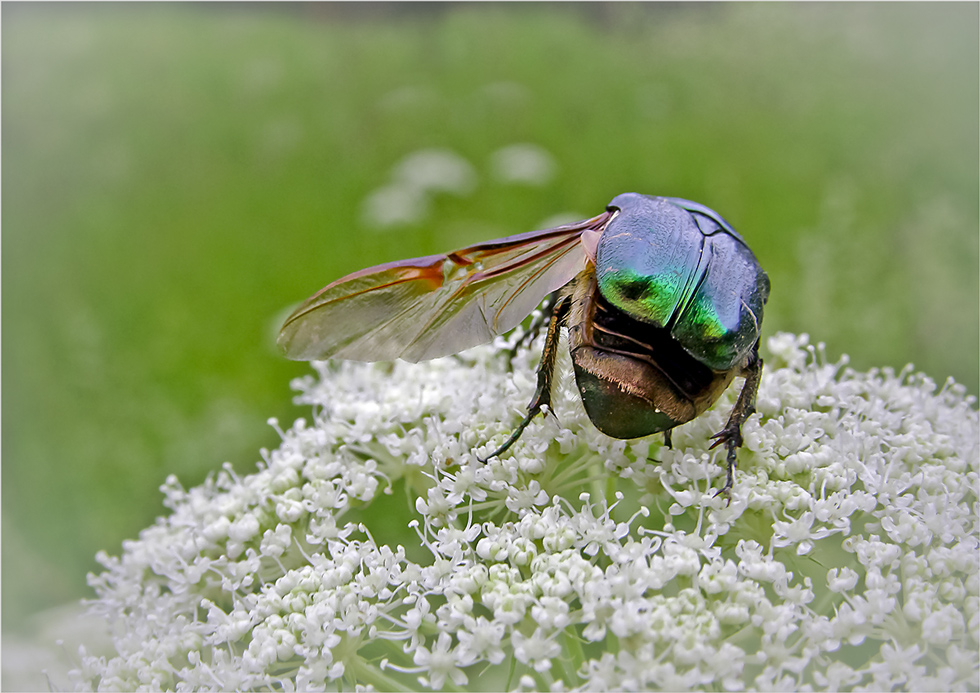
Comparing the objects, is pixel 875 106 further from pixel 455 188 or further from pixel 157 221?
pixel 157 221

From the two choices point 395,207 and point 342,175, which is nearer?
point 395,207

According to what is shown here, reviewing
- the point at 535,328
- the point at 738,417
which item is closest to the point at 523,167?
the point at 535,328

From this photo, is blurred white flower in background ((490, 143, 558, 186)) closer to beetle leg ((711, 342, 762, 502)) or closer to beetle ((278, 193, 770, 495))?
beetle ((278, 193, 770, 495))

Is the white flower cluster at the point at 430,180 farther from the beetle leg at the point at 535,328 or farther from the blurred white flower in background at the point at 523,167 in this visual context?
the beetle leg at the point at 535,328

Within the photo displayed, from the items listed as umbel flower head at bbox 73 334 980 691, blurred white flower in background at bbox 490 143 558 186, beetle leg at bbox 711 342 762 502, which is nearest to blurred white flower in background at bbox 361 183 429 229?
blurred white flower in background at bbox 490 143 558 186

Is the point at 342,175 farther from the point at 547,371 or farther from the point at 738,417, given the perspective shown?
the point at 738,417

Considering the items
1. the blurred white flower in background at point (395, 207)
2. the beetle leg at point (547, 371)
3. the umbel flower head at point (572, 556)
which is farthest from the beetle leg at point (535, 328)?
the blurred white flower in background at point (395, 207)
